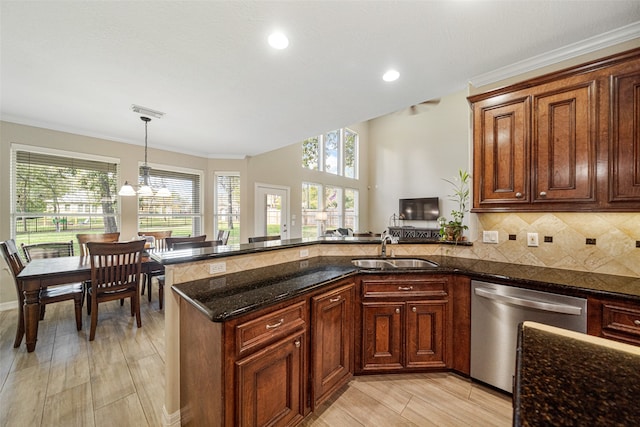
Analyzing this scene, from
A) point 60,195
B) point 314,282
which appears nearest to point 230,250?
point 314,282

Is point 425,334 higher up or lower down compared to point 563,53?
lower down

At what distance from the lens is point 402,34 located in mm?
1833

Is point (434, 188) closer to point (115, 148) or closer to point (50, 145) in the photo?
point (115, 148)

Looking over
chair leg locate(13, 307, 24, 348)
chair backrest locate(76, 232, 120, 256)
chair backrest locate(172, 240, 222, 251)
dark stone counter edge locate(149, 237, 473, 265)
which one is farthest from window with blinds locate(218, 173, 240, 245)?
dark stone counter edge locate(149, 237, 473, 265)

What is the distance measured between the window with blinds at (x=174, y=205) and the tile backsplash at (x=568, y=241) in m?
5.16

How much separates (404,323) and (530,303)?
86cm

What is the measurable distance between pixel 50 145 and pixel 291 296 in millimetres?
4724

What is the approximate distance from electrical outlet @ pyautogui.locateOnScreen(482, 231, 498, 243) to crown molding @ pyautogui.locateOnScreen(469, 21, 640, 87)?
145 centimetres

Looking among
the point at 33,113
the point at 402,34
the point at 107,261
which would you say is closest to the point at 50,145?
the point at 33,113

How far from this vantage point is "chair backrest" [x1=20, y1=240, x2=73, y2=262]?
324 cm

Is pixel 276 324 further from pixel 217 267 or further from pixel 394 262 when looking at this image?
pixel 394 262

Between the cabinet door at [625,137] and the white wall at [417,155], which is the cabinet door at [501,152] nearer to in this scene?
the cabinet door at [625,137]

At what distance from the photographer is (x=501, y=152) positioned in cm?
215

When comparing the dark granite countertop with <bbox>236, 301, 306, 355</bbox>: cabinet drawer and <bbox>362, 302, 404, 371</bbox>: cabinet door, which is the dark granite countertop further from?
<bbox>362, 302, 404, 371</bbox>: cabinet door
